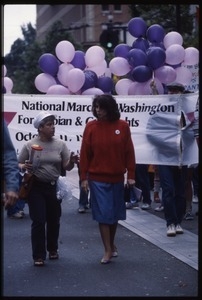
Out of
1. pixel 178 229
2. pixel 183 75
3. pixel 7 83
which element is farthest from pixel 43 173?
pixel 7 83

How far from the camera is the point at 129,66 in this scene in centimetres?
1166

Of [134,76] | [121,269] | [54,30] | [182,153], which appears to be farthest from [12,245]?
[54,30]

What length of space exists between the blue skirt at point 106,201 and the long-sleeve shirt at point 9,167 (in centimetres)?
244

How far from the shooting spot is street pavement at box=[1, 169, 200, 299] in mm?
7090

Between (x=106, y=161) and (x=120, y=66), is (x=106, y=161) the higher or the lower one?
the lower one

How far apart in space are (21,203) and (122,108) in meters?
2.16

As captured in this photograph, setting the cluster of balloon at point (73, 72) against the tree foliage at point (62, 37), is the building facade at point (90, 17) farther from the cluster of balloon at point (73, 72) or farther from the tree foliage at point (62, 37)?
the cluster of balloon at point (73, 72)

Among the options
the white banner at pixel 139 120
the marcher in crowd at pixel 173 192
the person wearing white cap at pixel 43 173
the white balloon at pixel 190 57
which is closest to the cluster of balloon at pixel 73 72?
the white banner at pixel 139 120

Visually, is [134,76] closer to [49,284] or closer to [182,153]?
[182,153]

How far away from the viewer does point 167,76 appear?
11.2 metres

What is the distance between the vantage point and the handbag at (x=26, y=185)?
8.20 meters

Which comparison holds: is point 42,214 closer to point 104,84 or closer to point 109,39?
point 104,84

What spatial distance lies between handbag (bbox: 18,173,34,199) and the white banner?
7.83ft

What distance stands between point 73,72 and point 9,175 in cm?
572
